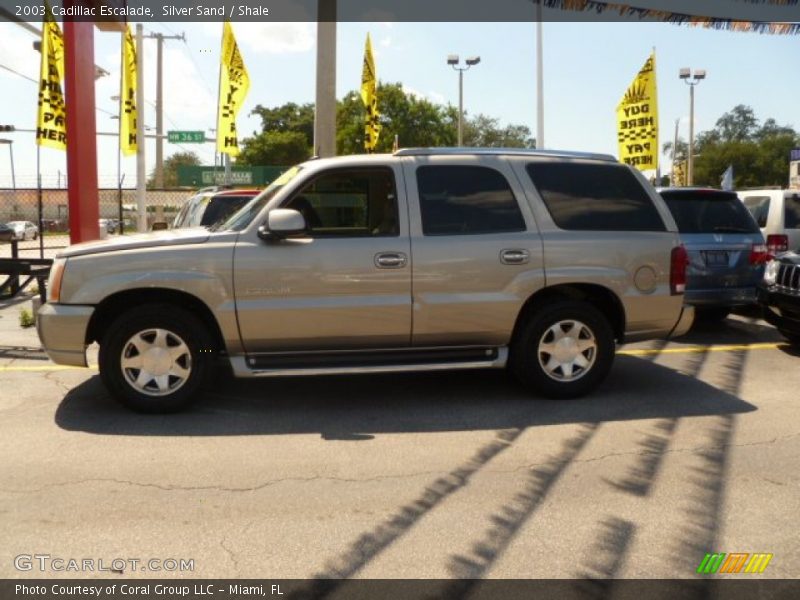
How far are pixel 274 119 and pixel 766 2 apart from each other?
6832 cm

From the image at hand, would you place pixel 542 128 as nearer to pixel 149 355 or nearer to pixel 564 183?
pixel 564 183

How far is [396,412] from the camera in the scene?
5559mm

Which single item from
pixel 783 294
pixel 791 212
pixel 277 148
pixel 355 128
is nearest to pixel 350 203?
pixel 783 294

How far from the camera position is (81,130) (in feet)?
34.1

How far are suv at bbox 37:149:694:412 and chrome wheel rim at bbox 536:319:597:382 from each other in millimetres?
11

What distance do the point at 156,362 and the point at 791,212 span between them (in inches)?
359

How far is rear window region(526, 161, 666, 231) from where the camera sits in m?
5.79

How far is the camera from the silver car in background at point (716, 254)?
8234 mm

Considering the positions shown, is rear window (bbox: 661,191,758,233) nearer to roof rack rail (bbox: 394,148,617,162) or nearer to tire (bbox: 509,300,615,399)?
roof rack rail (bbox: 394,148,617,162)

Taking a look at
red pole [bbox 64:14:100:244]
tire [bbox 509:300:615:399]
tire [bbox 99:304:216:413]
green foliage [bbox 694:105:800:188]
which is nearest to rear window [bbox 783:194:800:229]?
tire [bbox 509:300:615:399]

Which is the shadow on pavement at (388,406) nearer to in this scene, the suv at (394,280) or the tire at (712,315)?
the suv at (394,280)

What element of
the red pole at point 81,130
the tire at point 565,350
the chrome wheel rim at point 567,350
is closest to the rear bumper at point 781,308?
the tire at point 565,350

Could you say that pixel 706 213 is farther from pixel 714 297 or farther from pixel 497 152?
pixel 497 152

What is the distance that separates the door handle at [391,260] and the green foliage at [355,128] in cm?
3614
